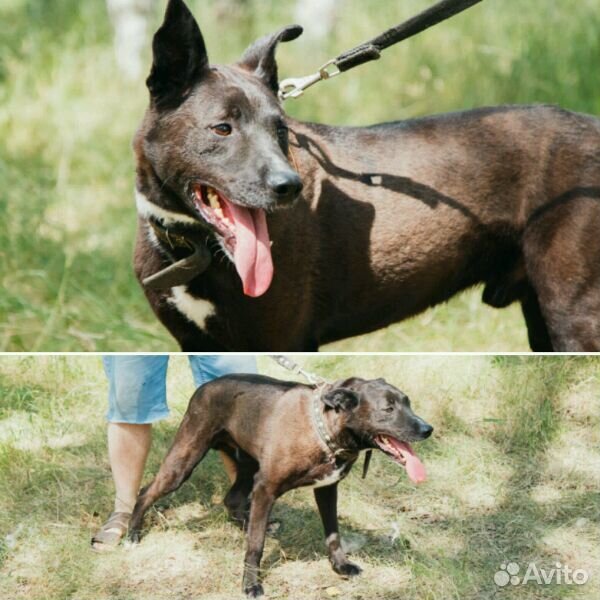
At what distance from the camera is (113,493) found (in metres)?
3.19

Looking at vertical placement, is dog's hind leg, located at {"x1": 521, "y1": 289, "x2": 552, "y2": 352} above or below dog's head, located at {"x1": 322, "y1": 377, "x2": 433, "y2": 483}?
below

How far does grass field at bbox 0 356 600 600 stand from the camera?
119 inches

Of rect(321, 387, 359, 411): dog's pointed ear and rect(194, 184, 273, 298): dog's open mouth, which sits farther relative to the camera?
rect(194, 184, 273, 298): dog's open mouth

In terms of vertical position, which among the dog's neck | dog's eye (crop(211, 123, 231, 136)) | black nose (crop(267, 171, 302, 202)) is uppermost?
dog's eye (crop(211, 123, 231, 136))

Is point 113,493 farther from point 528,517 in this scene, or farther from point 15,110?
point 15,110

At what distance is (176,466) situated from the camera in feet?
10.5

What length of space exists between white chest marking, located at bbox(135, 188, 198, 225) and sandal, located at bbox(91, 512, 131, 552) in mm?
1161

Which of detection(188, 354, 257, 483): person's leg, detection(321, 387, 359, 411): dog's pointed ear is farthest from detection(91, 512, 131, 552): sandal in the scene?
detection(321, 387, 359, 411): dog's pointed ear

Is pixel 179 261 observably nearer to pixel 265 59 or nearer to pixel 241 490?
pixel 265 59

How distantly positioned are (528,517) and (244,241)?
1304mm

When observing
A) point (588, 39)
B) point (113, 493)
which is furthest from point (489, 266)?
point (588, 39)

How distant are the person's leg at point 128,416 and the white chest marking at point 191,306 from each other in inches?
30.6

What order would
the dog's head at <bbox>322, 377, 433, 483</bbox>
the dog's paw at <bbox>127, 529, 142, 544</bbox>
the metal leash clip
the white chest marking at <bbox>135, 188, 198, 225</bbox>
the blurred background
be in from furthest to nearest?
the blurred background
the metal leash clip
the white chest marking at <bbox>135, 188, 198, 225</bbox>
the dog's head at <bbox>322, 377, 433, 483</bbox>
the dog's paw at <bbox>127, 529, 142, 544</bbox>

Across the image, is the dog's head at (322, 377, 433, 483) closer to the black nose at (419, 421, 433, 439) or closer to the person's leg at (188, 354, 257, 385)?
the black nose at (419, 421, 433, 439)
